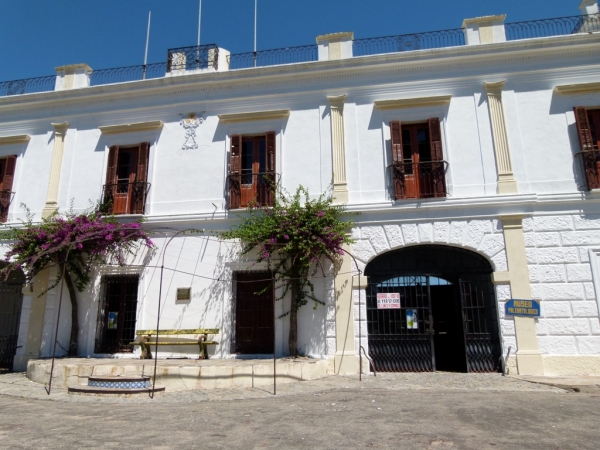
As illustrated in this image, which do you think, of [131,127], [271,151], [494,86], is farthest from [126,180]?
[494,86]

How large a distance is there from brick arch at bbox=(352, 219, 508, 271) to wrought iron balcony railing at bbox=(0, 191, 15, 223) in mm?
9162

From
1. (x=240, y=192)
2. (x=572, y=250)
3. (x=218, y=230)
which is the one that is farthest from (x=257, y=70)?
(x=572, y=250)

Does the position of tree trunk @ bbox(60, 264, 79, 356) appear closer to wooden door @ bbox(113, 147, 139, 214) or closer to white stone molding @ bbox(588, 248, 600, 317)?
wooden door @ bbox(113, 147, 139, 214)

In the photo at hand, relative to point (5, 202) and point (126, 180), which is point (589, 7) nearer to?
point (126, 180)

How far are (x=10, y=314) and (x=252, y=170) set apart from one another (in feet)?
24.5

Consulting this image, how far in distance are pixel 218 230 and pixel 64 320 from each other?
4.33 metres

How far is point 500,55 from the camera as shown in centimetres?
1056

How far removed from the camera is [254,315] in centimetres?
1054

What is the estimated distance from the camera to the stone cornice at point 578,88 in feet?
33.2

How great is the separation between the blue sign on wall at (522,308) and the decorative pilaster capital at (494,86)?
466 centimetres

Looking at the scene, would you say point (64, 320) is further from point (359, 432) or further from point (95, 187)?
point (359, 432)

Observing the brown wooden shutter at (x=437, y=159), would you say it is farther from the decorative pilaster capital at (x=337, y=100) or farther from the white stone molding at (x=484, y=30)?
the white stone molding at (x=484, y=30)

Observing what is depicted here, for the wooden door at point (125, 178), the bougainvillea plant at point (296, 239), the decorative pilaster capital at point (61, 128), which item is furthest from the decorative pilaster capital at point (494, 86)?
the decorative pilaster capital at point (61, 128)

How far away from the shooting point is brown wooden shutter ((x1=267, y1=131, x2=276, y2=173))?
11125 mm
